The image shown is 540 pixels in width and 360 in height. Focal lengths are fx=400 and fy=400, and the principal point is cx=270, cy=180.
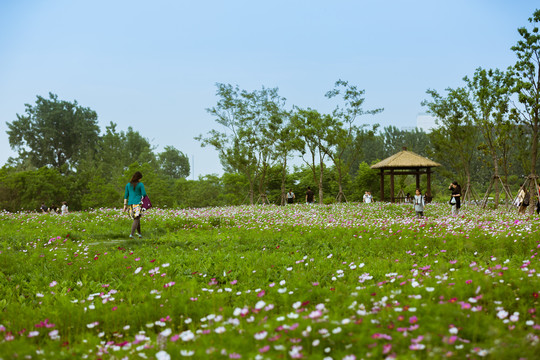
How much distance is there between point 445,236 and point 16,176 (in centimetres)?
3989

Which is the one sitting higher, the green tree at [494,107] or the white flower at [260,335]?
the green tree at [494,107]

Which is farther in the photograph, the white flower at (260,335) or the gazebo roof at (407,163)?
the gazebo roof at (407,163)

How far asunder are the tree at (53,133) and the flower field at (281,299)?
56.0 meters

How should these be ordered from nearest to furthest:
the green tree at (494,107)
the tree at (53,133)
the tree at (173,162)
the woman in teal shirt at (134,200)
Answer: the woman in teal shirt at (134,200) → the green tree at (494,107) → the tree at (53,133) → the tree at (173,162)

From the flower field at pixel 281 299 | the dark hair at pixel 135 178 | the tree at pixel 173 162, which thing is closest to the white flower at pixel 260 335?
the flower field at pixel 281 299

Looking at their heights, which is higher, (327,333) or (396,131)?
(396,131)

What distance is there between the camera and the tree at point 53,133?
5916cm

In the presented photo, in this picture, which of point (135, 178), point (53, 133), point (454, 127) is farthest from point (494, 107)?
point (53, 133)

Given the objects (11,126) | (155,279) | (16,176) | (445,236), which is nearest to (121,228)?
(155,279)

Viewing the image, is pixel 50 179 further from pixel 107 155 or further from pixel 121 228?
pixel 121 228

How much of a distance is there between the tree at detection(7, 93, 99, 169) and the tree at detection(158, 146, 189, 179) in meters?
19.4

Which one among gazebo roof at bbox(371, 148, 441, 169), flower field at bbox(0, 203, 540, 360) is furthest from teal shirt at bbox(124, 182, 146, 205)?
gazebo roof at bbox(371, 148, 441, 169)

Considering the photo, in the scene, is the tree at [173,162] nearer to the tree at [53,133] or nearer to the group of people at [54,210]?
the tree at [53,133]

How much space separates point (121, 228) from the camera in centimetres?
1335
